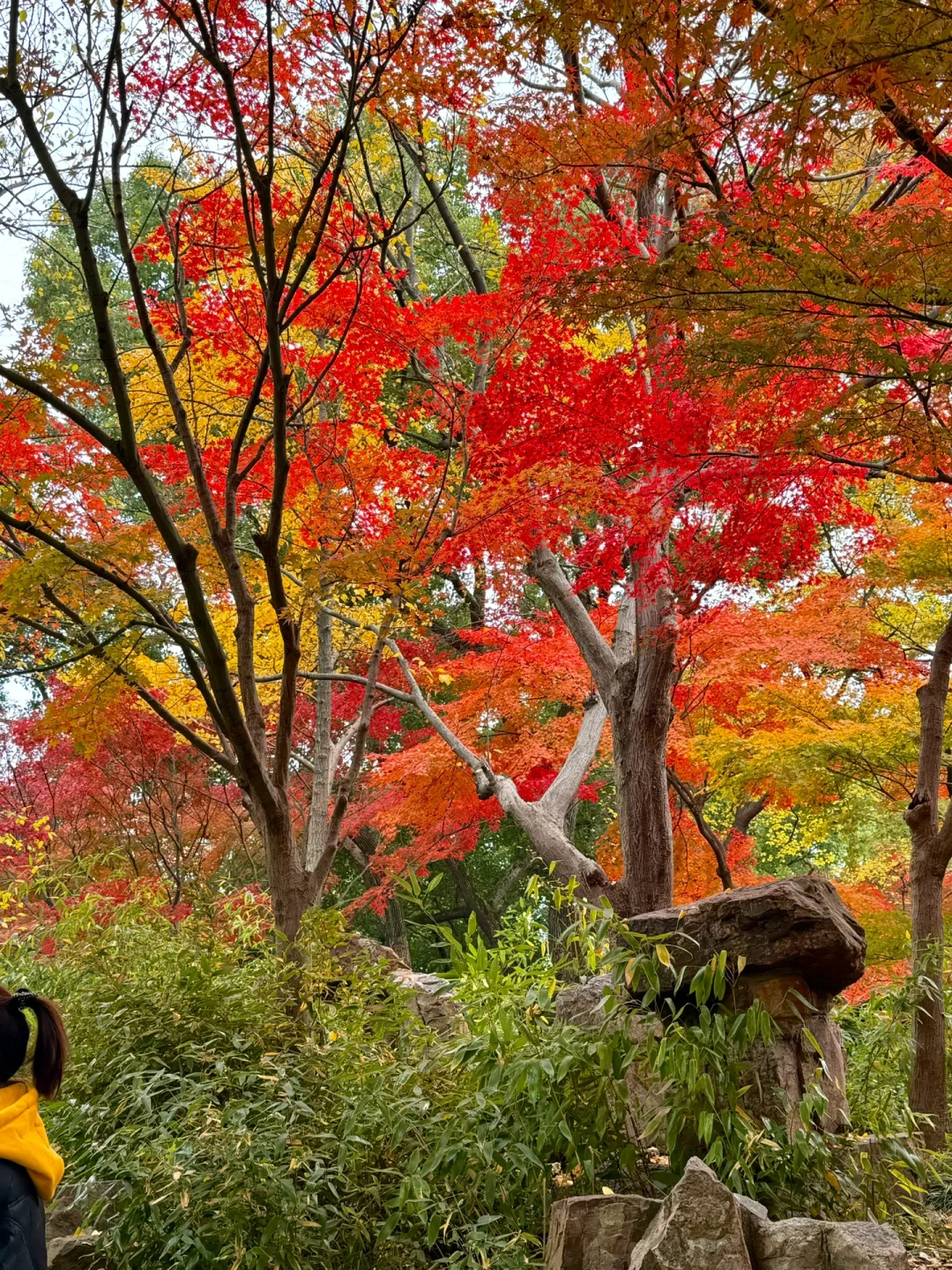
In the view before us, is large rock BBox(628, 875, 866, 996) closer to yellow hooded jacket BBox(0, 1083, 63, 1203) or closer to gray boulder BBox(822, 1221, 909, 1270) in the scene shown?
gray boulder BBox(822, 1221, 909, 1270)

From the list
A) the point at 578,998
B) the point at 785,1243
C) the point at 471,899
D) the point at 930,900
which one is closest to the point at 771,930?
the point at 578,998

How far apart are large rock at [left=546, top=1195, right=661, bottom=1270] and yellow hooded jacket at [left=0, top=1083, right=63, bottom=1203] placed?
139 centimetres

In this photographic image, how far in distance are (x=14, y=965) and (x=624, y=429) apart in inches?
179

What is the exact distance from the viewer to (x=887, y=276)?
10.3 feet

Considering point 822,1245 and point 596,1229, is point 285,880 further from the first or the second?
point 822,1245

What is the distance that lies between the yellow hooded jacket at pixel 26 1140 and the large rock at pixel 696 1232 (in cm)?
147

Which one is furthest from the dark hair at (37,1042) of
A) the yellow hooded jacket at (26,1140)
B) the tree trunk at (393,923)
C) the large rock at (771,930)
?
the tree trunk at (393,923)

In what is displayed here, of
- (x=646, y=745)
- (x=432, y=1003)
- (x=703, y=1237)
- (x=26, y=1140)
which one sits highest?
(x=646, y=745)

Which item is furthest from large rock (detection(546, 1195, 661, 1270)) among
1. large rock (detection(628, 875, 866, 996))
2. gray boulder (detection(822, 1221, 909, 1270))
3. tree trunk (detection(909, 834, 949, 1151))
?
tree trunk (detection(909, 834, 949, 1151))

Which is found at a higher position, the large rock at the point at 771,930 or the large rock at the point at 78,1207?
the large rock at the point at 771,930

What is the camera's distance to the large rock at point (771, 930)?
3709 mm

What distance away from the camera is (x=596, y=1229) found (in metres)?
2.72

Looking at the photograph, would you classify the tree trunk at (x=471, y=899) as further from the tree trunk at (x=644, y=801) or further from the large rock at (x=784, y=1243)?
the large rock at (x=784, y=1243)

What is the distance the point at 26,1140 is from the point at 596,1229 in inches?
62.2
